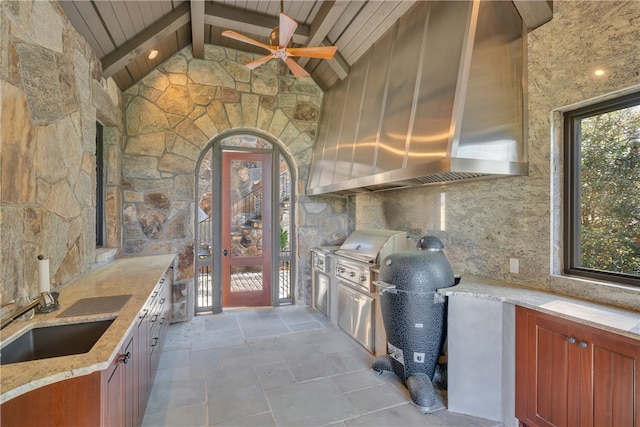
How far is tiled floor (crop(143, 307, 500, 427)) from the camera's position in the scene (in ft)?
6.97

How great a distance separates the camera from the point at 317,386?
8.25ft

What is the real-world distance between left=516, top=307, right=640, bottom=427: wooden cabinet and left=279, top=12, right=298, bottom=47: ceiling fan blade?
2649 millimetres

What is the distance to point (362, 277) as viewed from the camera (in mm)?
3201

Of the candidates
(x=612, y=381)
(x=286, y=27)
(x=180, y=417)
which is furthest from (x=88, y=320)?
(x=612, y=381)

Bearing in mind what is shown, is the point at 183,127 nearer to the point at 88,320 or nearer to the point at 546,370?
the point at 88,320

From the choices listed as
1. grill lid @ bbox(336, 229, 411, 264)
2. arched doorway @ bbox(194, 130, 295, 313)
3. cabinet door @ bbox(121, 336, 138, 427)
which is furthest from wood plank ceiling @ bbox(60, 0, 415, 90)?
cabinet door @ bbox(121, 336, 138, 427)

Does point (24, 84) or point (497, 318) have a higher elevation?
point (24, 84)

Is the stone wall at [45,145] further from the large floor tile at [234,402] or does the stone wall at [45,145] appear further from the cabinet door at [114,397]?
the large floor tile at [234,402]

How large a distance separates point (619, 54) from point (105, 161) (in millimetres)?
4621

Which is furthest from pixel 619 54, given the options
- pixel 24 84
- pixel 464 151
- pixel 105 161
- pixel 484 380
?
pixel 105 161

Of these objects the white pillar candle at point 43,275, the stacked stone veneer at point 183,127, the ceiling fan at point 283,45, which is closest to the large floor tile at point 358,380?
the stacked stone veneer at point 183,127

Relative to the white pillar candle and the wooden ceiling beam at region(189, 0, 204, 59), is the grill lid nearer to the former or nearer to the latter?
the white pillar candle

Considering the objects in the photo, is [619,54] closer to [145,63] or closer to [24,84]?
[24,84]

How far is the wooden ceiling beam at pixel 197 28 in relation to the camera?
3.01 meters
